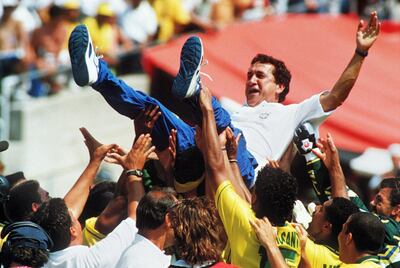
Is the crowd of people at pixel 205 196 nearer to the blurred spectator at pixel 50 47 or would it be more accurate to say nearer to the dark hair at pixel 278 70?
the dark hair at pixel 278 70

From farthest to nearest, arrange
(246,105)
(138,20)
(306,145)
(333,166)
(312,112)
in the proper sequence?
(138,20) < (246,105) < (312,112) < (306,145) < (333,166)

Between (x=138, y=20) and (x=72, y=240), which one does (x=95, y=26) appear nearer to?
(x=138, y=20)

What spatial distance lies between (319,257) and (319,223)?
0.36m

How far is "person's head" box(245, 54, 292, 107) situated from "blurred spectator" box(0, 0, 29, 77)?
6.82 m

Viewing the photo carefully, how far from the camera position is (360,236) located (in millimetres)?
7719

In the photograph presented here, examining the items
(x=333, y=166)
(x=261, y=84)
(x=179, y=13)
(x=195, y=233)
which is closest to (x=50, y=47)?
(x=179, y=13)

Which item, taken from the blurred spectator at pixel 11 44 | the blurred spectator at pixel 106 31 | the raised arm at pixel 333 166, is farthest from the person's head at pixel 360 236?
the blurred spectator at pixel 106 31

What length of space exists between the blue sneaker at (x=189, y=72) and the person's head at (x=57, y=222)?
105 centimetres

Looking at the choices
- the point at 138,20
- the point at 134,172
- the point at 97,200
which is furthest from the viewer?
the point at 138,20

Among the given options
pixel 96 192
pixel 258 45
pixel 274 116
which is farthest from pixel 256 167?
pixel 258 45

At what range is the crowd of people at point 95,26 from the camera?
633 inches

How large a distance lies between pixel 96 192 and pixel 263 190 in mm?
2127

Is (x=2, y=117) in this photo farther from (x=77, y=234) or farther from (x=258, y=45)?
(x=77, y=234)

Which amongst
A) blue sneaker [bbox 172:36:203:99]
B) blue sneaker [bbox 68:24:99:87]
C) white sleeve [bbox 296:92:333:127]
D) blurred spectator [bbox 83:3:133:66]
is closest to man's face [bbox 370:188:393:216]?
white sleeve [bbox 296:92:333:127]
